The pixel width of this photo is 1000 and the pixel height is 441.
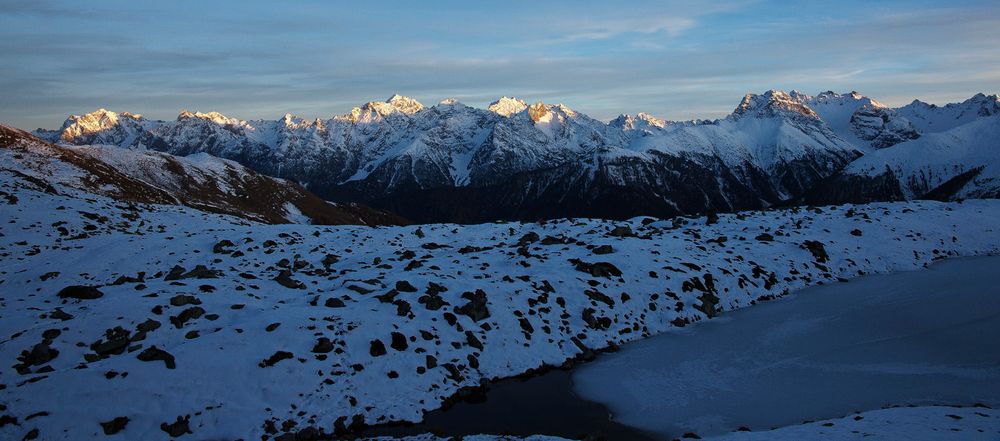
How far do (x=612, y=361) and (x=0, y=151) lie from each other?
435 feet

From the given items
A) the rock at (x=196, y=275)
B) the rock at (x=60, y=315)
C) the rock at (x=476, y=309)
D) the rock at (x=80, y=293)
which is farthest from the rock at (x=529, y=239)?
the rock at (x=60, y=315)

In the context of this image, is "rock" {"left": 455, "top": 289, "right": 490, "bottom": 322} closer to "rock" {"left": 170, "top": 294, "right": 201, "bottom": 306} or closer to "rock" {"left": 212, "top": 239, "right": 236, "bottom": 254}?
"rock" {"left": 170, "top": 294, "right": 201, "bottom": 306}

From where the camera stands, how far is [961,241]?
156ft

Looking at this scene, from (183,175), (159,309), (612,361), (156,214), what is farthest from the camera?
(183,175)

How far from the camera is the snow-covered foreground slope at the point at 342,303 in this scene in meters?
18.2

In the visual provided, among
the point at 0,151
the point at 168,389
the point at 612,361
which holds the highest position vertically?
the point at 0,151

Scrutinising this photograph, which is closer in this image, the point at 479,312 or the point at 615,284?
the point at 479,312

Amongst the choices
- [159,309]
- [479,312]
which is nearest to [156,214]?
[159,309]

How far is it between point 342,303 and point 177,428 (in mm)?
9234

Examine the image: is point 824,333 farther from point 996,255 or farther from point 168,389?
point 996,255

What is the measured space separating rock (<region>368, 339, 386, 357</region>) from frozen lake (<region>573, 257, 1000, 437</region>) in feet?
23.7

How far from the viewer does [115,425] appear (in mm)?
16578

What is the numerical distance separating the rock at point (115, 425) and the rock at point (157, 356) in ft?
7.82

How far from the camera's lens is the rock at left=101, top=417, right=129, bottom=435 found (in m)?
16.4
